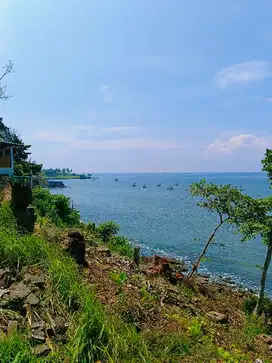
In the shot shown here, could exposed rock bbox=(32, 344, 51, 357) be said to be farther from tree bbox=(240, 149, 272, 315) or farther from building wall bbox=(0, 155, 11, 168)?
building wall bbox=(0, 155, 11, 168)

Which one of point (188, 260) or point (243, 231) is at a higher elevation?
point (243, 231)

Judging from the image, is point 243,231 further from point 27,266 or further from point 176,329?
point 27,266

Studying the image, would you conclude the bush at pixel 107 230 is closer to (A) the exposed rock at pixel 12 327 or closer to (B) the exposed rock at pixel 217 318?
(B) the exposed rock at pixel 217 318

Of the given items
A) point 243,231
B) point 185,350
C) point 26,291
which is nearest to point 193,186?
point 243,231

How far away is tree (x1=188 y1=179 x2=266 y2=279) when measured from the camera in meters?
11.1

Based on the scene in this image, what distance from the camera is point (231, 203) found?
38.7ft

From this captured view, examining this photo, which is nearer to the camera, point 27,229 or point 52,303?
point 52,303

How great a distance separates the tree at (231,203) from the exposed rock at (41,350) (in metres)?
8.85

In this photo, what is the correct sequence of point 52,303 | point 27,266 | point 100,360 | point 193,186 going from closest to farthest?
point 100,360, point 52,303, point 27,266, point 193,186

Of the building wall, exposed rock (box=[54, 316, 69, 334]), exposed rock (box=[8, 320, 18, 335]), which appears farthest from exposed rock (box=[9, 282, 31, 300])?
the building wall

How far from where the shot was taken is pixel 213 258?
21516mm

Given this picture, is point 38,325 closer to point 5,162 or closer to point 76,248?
point 76,248

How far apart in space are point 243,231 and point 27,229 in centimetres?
721

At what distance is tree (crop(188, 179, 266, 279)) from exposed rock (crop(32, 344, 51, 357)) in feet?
29.0
